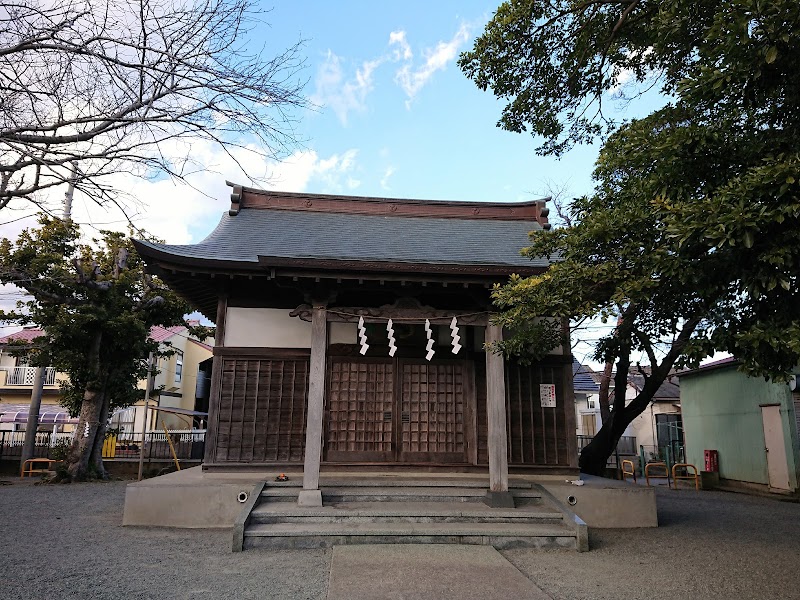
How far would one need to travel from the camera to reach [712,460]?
1562cm

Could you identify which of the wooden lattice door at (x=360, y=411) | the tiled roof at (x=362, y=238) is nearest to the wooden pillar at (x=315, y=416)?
the wooden lattice door at (x=360, y=411)

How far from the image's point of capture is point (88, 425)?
14750 mm

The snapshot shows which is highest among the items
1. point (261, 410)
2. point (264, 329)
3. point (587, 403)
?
point (264, 329)

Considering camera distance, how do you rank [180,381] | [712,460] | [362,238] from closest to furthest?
1. [362,238]
2. [712,460]
3. [180,381]

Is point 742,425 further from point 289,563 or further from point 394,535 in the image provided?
point 289,563

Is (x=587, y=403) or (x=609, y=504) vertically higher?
(x=587, y=403)

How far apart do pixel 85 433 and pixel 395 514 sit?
11.4 meters

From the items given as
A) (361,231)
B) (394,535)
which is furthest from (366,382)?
(361,231)

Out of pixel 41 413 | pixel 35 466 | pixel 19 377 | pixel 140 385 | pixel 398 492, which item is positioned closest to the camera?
pixel 398 492

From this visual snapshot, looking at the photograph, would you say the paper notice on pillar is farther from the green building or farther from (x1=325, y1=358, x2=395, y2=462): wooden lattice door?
the green building

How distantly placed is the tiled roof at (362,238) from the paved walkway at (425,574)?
14.3 ft

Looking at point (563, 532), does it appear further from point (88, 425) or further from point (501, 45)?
point (88, 425)

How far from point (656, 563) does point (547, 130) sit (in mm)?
5396

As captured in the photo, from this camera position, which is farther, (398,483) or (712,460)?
(712,460)
